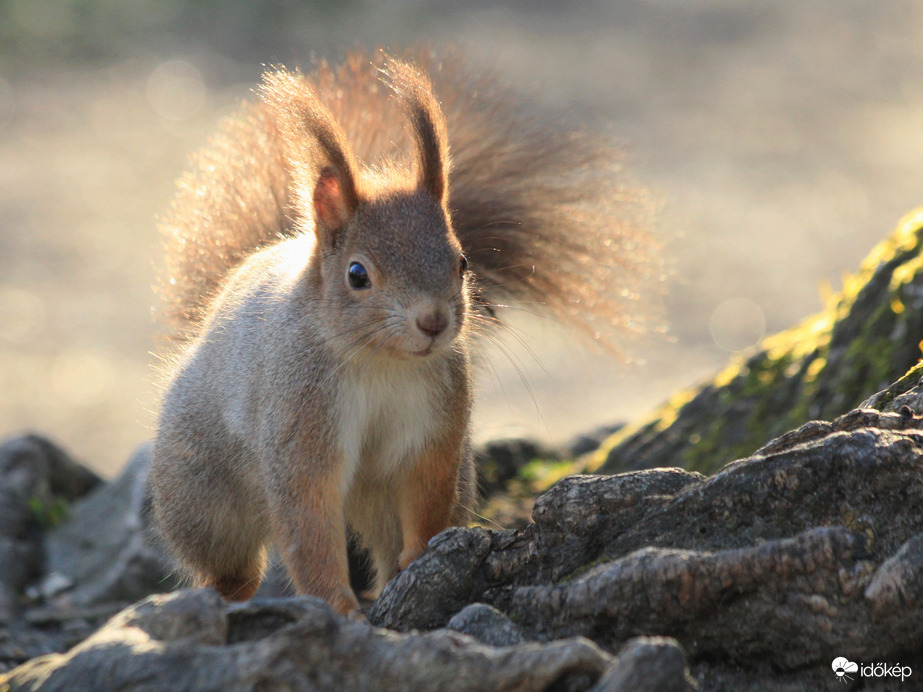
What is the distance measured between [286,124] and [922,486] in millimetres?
1583

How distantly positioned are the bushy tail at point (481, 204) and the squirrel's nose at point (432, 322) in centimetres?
75

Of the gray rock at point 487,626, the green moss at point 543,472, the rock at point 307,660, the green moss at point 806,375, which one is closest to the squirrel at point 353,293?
the green moss at point 806,375

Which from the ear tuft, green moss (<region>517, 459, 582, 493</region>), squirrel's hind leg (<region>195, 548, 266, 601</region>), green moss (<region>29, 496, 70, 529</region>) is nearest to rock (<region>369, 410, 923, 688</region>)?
the ear tuft

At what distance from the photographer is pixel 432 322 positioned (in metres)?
2.24

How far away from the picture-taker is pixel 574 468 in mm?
4027

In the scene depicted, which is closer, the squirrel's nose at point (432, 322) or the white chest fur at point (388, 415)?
the squirrel's nose at point (432, 322)

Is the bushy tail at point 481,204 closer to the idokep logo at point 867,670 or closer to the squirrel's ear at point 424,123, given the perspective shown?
the squirrel's ear at point 424,123

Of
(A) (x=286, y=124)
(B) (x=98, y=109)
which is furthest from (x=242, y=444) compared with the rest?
(B) (x=98, y=109)

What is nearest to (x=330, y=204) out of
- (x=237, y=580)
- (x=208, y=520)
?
(x=208, y=520)

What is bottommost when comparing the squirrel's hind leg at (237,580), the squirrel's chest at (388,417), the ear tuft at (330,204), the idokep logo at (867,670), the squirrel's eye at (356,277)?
the idokep logo at (867,670)

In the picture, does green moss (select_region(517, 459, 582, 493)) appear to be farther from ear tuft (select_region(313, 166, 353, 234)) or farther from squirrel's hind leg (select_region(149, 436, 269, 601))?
ear tuft (select_region(313, 166, 353, 234))

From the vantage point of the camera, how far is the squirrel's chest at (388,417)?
2.41 m

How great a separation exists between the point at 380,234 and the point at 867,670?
4.49ft

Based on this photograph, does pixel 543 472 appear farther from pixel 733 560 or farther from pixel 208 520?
pixel 733 560
